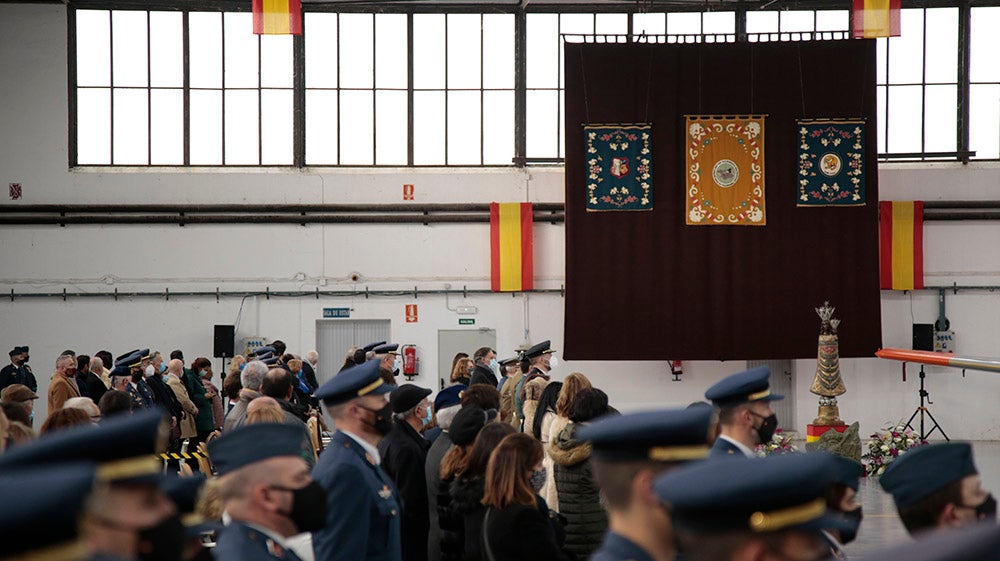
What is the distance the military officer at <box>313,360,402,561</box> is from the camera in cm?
452

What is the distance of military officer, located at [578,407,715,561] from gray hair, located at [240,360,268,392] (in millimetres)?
6574

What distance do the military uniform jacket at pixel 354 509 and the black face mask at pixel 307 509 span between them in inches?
41.3

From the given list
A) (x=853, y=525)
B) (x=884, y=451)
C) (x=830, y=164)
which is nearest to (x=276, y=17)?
(x=884, y=451)

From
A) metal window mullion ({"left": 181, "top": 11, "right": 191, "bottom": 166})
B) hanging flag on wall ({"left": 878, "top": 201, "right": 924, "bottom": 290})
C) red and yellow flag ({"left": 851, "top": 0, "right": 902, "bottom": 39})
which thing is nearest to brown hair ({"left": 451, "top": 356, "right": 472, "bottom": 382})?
red and yellow flag ({"left": 851, "top": 0, "right": 902, "bottom": 39})

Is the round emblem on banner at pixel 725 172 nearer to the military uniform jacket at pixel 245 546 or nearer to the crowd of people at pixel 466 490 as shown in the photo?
the crowd of people at pixel 466 490

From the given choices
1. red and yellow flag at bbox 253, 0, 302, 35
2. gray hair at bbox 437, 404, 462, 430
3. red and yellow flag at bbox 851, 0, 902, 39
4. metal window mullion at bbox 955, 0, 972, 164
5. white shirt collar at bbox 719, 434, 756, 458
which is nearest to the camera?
white shirt collar at bbox 719, 434, 756, 458

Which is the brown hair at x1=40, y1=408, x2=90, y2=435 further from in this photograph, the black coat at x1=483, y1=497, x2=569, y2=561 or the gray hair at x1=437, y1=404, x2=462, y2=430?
the gray hair at x1=437, y1=404, x2=462, y2=430

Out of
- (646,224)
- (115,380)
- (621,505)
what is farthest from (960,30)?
(621,505)

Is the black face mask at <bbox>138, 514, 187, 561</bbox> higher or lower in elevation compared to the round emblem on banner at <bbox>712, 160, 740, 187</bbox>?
lower

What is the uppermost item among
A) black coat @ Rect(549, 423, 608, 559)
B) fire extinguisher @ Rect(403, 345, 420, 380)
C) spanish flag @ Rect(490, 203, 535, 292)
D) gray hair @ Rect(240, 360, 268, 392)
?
spanish flag @ Rect(490, 203, 535, 292)

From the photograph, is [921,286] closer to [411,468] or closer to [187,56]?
[187,56]

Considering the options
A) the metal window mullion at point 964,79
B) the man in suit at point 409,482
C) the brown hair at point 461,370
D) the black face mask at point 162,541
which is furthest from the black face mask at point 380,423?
the metal window mullion at point 964,79

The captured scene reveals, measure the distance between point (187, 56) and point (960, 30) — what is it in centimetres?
1419

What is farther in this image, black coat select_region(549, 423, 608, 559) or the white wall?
the white wall
